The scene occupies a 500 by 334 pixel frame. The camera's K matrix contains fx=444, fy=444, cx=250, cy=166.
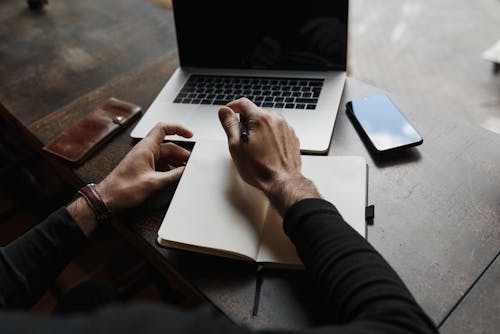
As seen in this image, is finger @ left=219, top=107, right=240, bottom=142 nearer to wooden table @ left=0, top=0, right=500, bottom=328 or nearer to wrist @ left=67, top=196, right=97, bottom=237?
wooden table @ left=0, top=0, right=500, bottom=328

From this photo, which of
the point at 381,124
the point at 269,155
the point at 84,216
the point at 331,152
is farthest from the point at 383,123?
the point at 84,216

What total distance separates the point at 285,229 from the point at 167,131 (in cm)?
33

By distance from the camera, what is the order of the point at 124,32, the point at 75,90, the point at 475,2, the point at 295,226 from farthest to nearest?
the point at 475,2, the point at 124,32, the point at 75,90, the point at 295,226

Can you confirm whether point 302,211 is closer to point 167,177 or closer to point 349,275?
point 349,275

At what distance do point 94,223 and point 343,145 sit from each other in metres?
0.46

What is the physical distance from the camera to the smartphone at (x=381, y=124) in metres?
0.78

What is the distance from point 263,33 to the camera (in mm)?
952

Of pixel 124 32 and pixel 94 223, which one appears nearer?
pixel 94 223

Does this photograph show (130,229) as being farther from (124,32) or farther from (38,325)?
(124,32)

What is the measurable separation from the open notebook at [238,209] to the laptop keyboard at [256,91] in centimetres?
19

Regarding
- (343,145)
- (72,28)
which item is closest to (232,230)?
(343,145)

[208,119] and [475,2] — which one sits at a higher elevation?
[208,119]

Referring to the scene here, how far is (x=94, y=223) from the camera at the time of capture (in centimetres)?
75

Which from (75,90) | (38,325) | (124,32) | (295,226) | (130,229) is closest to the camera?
(38,325)
